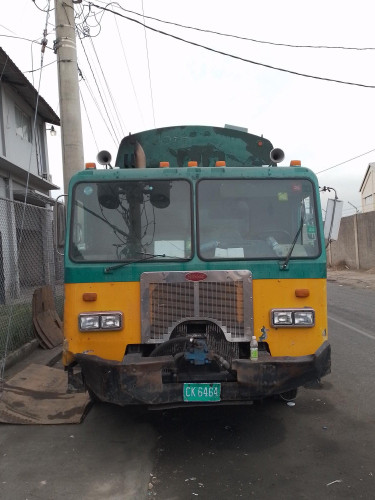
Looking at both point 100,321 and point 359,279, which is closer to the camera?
point 100,321

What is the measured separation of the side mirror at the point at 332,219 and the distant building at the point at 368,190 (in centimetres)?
4258

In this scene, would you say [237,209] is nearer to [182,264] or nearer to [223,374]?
[182,264]

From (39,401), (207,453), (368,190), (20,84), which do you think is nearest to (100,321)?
(207,453)

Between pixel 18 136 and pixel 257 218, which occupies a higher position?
pixel 18 136

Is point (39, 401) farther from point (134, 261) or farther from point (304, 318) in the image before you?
point (304, 318)

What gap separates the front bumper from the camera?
3.83m

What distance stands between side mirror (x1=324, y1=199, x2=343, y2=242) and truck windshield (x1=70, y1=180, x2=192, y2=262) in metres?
1.34

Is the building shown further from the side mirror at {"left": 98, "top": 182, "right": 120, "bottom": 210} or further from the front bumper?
the front bumper

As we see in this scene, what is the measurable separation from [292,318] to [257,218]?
975 millimetres

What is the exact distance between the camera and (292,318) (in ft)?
13.8

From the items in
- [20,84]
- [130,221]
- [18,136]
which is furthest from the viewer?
[18,136]

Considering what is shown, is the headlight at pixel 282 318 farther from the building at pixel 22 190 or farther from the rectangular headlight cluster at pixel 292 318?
the building at pixel 22 190

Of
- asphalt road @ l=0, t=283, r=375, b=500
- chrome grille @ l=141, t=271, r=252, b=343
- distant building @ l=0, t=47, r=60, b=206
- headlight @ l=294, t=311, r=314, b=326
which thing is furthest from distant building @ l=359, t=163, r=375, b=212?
chrome grille @ l=141, t=271, r=252, b=343

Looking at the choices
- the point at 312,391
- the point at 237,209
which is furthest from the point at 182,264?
the point at 312,391
